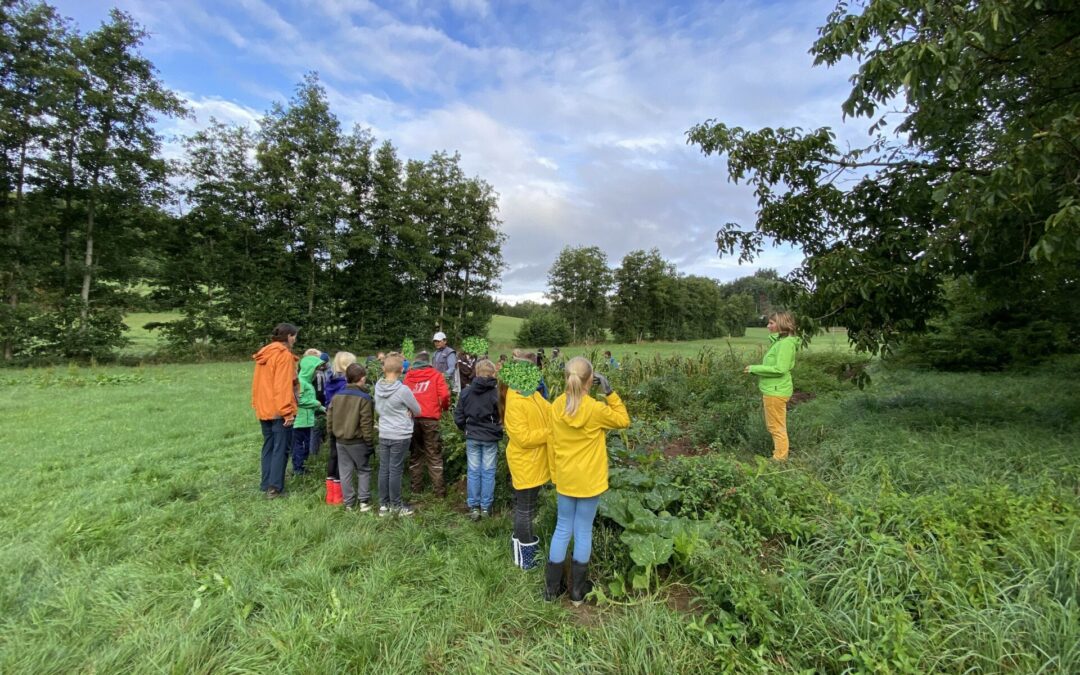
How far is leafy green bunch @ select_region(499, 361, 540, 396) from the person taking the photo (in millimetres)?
3671

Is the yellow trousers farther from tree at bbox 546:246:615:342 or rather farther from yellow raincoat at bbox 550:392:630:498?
tree at bbox 546:246:615:342

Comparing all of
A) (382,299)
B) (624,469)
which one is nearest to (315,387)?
(624,469)

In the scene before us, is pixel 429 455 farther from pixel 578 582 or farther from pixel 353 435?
pixel 578 582

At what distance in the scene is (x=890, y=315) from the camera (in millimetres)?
5672

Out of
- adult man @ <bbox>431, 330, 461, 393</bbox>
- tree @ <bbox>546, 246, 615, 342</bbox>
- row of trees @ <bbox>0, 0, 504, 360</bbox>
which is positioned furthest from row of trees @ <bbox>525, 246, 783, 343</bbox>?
adult man @ <bbox>431, 330, 461, 393</bbox>

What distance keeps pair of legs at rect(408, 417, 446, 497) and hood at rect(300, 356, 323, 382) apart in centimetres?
168

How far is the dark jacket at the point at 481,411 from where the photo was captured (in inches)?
178

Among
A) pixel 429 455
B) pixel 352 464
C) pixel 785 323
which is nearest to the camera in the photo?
pixel 352 464

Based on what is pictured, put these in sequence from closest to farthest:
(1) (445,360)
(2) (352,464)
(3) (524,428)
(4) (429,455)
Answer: (3) (524,428) → (2) (352,464) → (4) (429,455) → (1) (445,360)

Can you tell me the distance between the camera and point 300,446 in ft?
19.2

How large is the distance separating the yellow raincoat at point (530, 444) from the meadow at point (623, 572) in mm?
538

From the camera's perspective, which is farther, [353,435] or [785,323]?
[785,323]

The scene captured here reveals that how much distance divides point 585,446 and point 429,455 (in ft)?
8.95

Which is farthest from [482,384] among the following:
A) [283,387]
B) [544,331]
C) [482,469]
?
[544,331]
